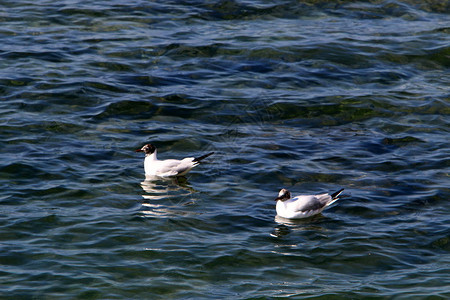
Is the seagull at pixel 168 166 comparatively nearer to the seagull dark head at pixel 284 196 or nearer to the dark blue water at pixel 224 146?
the dark blue water at pixel 224 146

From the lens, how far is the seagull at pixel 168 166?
15.0m

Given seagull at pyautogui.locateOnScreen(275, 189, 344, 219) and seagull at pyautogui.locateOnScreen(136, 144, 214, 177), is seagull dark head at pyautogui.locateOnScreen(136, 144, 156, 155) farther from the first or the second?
seagull at pyautogui.locateOnScreen(275, 189, 344, 219)

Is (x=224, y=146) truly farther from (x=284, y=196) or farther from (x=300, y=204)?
(x=300, y=204)

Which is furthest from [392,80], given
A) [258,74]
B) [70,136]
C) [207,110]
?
[70,136]

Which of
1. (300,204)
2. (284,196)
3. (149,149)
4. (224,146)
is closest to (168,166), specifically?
(149,149)

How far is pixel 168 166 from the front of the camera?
15.1 meters

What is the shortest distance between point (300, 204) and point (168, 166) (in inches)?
124

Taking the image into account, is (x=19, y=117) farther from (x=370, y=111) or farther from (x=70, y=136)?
(x=370, y=111)

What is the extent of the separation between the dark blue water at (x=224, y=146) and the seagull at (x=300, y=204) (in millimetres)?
205

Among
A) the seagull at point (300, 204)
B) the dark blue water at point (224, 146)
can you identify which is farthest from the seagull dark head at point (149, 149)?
the seagull at point (300, 204)

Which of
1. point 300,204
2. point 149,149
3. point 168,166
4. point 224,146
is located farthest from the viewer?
point 224,146

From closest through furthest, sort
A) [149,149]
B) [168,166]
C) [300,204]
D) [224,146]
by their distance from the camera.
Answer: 1. [300,204]
2. [168,166]
3. [149,149]
4. [224,146]

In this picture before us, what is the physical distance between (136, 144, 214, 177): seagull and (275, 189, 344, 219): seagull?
95.3 inches

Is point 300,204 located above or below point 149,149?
below
